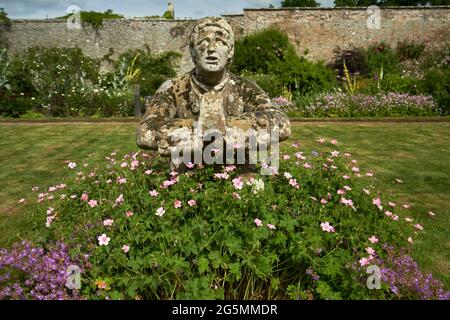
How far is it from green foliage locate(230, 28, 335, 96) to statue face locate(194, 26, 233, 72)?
1249cm

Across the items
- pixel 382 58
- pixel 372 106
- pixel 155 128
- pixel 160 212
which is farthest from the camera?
pixel 382 58

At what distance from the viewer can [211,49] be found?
11.0 feet

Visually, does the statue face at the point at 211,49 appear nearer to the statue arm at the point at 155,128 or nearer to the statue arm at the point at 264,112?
the statue arm at the point at 264,112

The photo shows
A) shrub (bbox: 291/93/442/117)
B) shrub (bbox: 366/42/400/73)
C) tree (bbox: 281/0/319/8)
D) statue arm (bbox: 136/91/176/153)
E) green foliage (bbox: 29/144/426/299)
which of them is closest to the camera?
green foliage (bbox: 29/144/426/299)

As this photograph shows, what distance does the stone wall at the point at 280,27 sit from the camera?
20781mm

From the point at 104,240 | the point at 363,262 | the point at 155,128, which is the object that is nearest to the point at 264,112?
the point at 155,128

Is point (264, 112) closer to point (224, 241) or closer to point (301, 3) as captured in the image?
point (224, 241)

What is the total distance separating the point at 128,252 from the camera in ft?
8.27

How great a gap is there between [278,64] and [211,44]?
1524 centimetres

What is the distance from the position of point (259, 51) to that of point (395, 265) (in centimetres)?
1770

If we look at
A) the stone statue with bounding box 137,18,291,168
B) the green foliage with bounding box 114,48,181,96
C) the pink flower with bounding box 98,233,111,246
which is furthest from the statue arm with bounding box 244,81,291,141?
the green foliage with bounding box 114,48,181,96

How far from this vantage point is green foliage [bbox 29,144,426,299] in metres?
2.26

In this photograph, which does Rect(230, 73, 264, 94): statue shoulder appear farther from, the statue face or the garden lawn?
the garden lawn

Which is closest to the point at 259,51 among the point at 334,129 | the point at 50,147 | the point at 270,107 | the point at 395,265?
the point at 334,129
